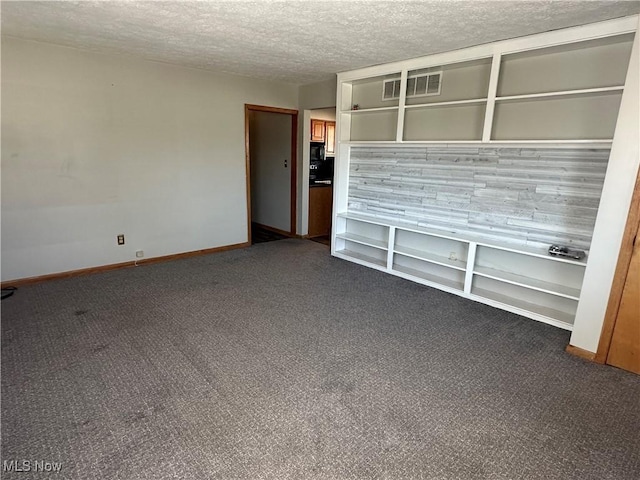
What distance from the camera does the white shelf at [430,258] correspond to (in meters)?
3.74

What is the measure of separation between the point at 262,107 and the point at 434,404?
14.5ft

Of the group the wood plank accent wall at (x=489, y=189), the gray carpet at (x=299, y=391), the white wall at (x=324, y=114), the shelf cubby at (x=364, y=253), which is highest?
the white wall at (x=324, y=114)

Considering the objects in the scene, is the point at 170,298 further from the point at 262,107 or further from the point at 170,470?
the point at 262,107

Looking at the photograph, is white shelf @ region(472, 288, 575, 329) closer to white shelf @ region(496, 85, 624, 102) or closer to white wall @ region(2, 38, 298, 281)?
white shelf @ region(496, 85, 624, 102)

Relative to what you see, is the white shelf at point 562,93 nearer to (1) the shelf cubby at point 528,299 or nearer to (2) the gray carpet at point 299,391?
(1) the shelf cubby at point 528,299

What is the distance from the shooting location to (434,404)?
6.77ft

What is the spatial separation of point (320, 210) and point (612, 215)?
13.8 ft

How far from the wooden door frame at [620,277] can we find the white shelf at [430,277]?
1321 millimetres

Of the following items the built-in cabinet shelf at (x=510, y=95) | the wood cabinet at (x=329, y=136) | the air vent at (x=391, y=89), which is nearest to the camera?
the built-in cabinet shelf at (x=510, y=95)

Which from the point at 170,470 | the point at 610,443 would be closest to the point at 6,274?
the point at 170,470

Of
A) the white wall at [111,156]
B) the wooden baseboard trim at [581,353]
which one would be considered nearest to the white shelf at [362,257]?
the white wall at [111,156]

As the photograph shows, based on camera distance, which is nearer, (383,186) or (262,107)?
(383,186)

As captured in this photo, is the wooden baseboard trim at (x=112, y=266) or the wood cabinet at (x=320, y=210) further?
the wood cabinet at (x=320, y=210)

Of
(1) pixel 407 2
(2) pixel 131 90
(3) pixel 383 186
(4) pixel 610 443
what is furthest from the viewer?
(3) pixel 383 186
